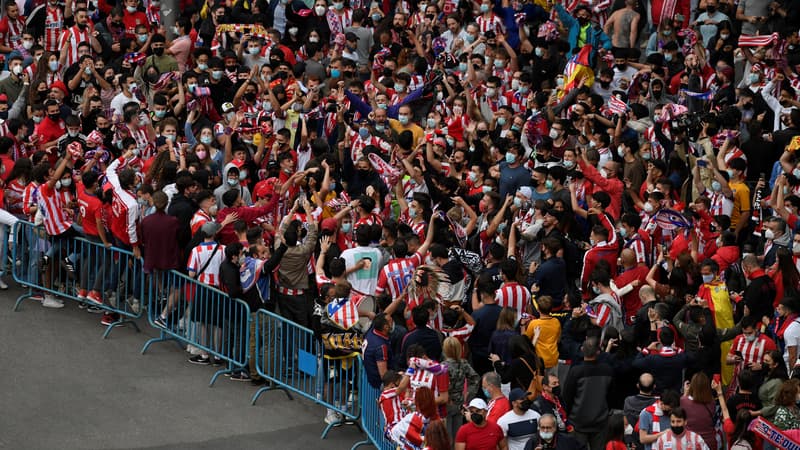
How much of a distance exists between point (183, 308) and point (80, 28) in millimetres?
8985

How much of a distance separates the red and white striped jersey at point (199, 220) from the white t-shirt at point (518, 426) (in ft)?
17.9

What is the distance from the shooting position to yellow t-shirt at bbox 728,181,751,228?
18.0 m

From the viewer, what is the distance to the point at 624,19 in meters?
23.2

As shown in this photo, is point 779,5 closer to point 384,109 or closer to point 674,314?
point 384,109

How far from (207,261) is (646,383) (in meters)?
5.67

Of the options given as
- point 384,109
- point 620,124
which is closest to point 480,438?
point 620,124

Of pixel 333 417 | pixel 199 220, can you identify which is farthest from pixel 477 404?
pixel 199 220

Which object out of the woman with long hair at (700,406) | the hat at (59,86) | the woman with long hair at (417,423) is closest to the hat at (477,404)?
the woman with long hair at (417,423)

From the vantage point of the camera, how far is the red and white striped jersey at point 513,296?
51.1ft

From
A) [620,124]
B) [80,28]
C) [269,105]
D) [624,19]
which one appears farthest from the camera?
[80,28]

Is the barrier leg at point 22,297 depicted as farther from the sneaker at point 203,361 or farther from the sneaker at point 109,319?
the sneaker at point 203,361

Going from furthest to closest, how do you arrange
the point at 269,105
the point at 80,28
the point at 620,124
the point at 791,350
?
the point at 80,28 < the point at 269,105 < the point at 620,124 < the point at 791,350

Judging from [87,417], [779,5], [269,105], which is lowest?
[87,417]

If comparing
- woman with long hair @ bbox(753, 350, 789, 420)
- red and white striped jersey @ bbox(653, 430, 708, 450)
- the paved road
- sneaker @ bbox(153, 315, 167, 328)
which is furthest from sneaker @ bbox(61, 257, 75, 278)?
woman with long hair @ bbox(753, 350, 789, 420)
